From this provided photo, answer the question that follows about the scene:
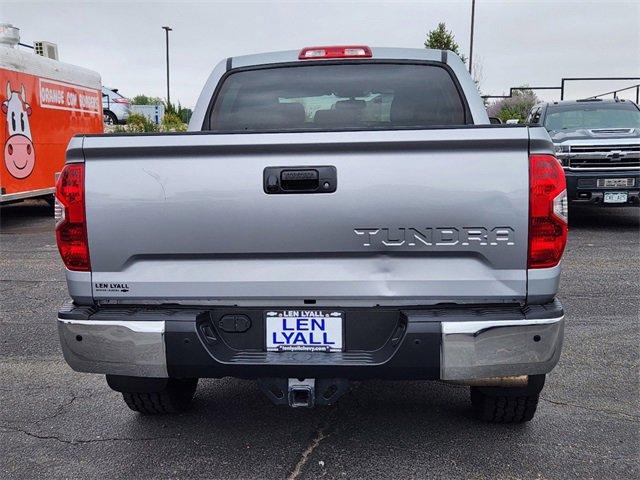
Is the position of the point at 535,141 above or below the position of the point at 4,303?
above

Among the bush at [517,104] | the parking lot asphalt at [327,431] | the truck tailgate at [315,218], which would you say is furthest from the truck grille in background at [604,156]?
the bush at [517,104]

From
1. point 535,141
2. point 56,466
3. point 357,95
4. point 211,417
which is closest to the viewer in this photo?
point 535,141

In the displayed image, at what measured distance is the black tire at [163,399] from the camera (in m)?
3.36

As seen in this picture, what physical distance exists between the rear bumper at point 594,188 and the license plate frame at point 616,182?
0.10ft

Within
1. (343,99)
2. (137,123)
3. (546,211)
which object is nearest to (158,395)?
(343,99)

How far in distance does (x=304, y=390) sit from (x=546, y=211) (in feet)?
4.08

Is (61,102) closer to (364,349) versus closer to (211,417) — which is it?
(211,417)

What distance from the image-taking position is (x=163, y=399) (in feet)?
11.1

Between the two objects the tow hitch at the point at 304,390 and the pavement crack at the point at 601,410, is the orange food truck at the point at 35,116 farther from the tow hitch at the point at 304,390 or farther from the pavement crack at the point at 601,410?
the pavement crack at the point at 601,410

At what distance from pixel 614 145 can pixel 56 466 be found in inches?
358

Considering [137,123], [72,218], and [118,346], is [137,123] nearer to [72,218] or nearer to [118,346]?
[72,218]

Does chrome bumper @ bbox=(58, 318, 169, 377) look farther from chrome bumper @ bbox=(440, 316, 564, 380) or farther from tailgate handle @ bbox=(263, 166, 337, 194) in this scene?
chrome bumper @ bbox=(440, 316, 564, 380)

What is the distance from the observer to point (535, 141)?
2.52 m

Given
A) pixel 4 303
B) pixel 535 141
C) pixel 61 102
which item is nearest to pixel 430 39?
pixel 61 102
